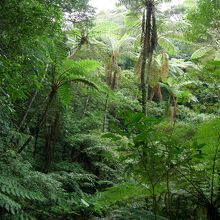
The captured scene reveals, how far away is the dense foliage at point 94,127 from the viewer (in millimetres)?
2859

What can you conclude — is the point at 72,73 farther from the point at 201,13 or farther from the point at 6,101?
the point at 201,13

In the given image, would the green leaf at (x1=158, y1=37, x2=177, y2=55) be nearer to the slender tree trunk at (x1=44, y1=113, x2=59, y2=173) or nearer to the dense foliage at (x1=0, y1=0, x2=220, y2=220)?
the dense foliage at (x1=0, y1=0, x2=220, y2=220)

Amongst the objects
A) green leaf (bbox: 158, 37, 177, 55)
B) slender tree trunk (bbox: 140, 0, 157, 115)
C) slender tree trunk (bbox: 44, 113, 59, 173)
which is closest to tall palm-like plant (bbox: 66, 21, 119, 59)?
slender tree trunk (bbox: 140, 0, 157, 115)

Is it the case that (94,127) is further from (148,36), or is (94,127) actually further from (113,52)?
(148,36)

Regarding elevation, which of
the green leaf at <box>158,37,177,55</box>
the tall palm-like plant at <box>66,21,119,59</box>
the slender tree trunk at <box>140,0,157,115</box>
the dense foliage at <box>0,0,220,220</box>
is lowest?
the dense foliage at <box>0,0,220,220</box>

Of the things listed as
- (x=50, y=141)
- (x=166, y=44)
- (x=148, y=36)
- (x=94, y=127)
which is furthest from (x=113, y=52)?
(x=50, y=141)

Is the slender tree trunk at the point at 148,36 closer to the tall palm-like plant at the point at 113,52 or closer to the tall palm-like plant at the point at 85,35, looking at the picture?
the tall palm-like plant at the point at 85,35

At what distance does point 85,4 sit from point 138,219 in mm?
5012

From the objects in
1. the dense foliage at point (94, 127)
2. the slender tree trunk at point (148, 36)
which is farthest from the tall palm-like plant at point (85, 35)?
the slender tree trunk at point (148, 36)

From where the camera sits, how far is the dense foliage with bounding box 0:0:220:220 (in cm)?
286

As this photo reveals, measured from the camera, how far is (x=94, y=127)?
10836 mm

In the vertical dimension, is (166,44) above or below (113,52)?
above

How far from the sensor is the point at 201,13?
27.2 feet

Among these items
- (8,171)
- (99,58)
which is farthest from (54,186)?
(99,58)
